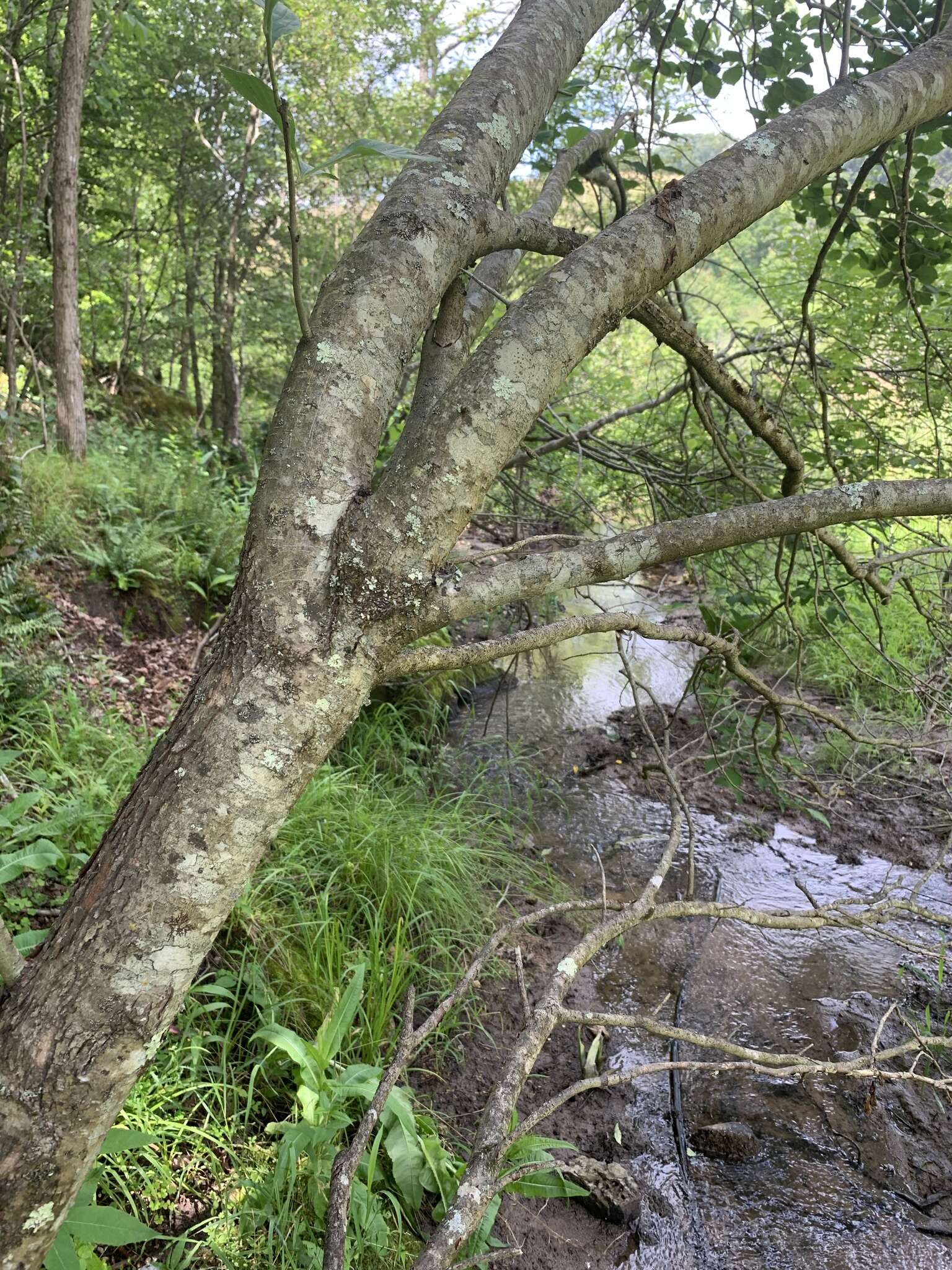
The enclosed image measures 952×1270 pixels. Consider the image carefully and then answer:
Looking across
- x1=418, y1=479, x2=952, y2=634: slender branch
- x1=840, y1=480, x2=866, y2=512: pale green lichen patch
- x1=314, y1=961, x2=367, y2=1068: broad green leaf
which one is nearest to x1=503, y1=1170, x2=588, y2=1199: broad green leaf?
x1=314, y1=961, x2=367, y2=1068: broad green leaf

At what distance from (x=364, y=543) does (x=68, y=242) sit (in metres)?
4.96

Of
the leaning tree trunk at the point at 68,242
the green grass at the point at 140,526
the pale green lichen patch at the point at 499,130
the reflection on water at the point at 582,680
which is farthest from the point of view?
the reflection on water at the point at 582,680

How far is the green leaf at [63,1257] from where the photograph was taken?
103 cm

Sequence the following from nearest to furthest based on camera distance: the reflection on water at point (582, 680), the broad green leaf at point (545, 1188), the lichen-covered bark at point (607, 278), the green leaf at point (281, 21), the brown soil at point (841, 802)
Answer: the green leaf at point (281, 21) < the lichen-covered bark at point (607, 278) < the broad green leaf at point (545, 1188) < the brown soil at point (841, 802) < the reflection on water at point (582, 680)

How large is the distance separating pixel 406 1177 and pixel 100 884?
4.70 ft

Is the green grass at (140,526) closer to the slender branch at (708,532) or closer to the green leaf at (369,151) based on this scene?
the slender branch at (708,532)

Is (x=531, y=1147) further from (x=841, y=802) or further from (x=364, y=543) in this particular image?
(x=841, y=802)

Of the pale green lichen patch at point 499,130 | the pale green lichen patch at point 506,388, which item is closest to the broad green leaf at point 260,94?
the pale green lichen patch at point 506,388

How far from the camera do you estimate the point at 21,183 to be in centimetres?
448

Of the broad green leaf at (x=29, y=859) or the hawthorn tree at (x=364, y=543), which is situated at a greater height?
the hawthorn tree at (x=364, y=543)

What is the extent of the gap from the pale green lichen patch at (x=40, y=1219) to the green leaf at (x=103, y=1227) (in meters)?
0.44

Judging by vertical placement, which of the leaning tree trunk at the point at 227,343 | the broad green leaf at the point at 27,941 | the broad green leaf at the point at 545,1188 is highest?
the leaning tree trunk at the point at 227,343

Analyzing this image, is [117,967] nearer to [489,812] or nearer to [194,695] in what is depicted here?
[194,695]

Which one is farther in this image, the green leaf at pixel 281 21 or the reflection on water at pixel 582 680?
the reflection on water at pixel 582 680
